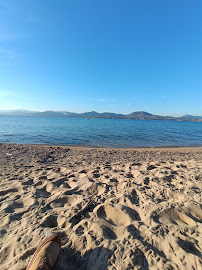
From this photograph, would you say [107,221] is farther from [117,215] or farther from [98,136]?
[98,136]

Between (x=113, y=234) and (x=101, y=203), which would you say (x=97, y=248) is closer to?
(x=113, y=234)

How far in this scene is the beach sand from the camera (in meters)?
2.27

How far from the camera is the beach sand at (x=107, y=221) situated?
2.27m

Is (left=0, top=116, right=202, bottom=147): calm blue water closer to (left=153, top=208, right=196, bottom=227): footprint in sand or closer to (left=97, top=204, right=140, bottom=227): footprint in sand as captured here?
(left=97, top=204, right=140, bottom=227): footprint in sand

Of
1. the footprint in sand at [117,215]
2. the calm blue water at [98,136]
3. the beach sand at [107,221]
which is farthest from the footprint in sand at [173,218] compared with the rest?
the calm blue water at [98,136]

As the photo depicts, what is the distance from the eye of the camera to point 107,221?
125 inches

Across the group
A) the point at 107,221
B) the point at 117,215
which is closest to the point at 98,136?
the point at 117,215

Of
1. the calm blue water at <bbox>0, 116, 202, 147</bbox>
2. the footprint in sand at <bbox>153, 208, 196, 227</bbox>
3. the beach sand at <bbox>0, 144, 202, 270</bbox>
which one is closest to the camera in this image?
the beach sand at <bbox>0, 144, 202, 270</bbox>

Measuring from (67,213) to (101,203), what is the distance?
3.02ft

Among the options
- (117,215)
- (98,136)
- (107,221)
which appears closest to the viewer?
(107,221)

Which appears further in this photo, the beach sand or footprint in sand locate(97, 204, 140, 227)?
footprint in sand locate(97, 204, 140, 227)

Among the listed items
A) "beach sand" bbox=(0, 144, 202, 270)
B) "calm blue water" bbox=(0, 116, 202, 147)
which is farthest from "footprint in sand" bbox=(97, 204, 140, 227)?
"calm blue water" bbox=(0, 116, 202, 147)

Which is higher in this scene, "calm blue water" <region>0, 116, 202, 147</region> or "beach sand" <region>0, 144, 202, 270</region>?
"beach sand" <region>0, 144, 202, 270</region>

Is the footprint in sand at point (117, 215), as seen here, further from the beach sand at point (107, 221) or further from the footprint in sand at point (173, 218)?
the footprint in sand at point (173, 218)
